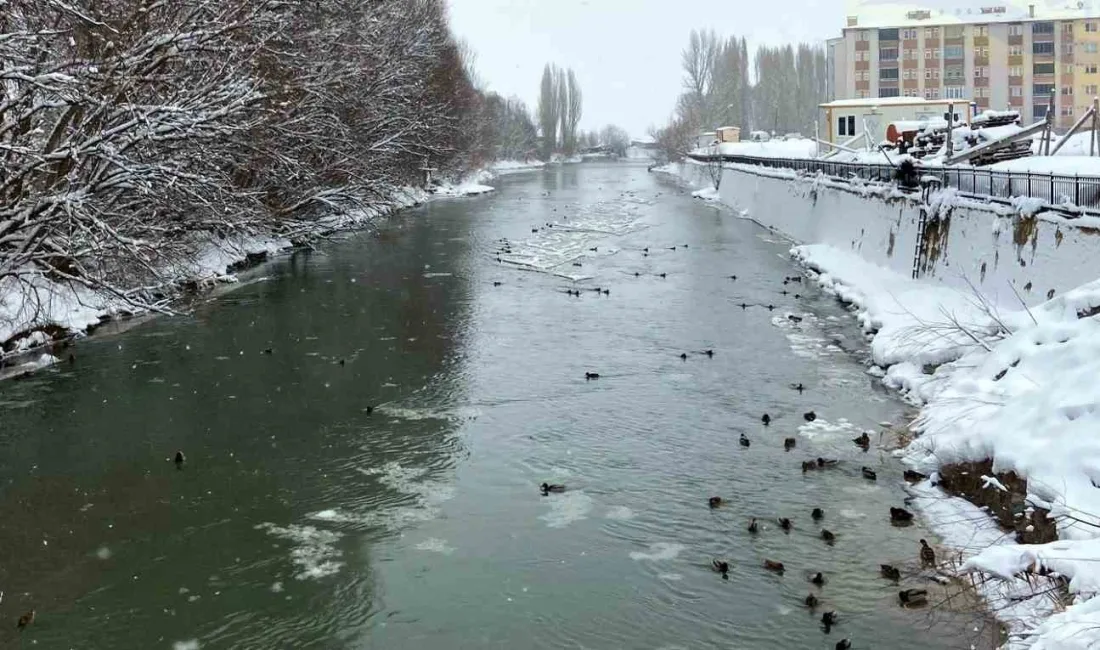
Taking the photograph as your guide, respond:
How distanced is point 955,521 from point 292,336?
41.7ft

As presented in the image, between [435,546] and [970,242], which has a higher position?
[970,242]

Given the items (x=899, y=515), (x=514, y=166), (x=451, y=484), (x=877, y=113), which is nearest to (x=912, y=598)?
(x=899, y=515)

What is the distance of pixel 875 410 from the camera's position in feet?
44.0

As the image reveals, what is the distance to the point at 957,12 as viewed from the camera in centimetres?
8875

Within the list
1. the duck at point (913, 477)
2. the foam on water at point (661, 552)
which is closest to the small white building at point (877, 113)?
the duck at point (913, 477)

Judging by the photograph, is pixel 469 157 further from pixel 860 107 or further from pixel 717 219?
pixel 717 219

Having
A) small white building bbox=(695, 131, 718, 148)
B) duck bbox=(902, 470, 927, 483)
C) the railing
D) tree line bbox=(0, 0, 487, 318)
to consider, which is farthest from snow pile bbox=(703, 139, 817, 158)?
duck bbox=(902, 470, 927, 483)

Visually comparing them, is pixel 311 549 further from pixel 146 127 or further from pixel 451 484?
pixel 146 127

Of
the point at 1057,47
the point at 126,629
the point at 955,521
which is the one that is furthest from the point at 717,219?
the point at 1057,47

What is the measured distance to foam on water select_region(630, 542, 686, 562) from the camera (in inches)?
357

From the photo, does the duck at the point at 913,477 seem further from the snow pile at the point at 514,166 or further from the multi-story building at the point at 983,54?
the snow pile at the point at 514,166

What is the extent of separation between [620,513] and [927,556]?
2898 mm

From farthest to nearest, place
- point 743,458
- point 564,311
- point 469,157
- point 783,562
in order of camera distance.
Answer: point 469,157 < point 564,311 < point 743,458 < point 783,562

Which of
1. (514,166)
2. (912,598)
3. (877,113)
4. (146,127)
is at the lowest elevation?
(912,598)
